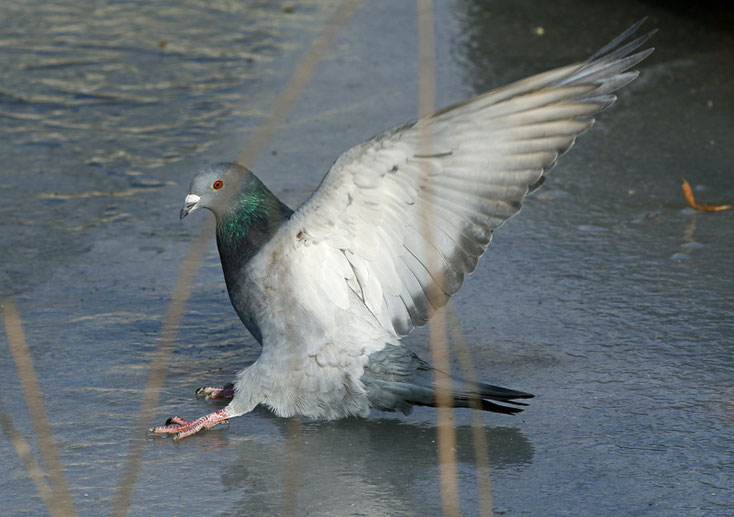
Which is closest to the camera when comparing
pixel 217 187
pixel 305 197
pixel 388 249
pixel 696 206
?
pixel 388 249

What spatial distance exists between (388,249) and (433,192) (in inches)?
8.3

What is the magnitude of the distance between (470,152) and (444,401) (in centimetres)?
70

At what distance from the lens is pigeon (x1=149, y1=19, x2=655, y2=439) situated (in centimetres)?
300

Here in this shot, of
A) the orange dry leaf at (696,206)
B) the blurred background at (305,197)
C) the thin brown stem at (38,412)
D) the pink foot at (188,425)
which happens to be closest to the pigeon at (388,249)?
the pink foot at (188,425)

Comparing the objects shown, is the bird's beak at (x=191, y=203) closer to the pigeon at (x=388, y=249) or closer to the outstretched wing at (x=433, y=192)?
the pigeon at (x=388, y=249)

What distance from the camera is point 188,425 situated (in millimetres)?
3113

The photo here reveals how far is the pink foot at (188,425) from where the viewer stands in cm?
309

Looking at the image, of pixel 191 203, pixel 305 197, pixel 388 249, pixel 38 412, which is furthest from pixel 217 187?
pixel 305 197

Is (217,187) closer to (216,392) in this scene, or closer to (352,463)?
(216,392)

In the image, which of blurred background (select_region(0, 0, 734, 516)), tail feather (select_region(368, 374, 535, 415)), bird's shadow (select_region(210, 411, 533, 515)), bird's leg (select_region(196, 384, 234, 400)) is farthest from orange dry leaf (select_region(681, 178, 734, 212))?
bird's leg (select_region(196, 384, 234, 400))

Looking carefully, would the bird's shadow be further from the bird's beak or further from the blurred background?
the bird's beak

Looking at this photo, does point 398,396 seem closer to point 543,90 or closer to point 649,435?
point 649,435

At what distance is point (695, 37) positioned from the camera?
6879 mm

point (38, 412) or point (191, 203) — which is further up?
point (191, 203)
